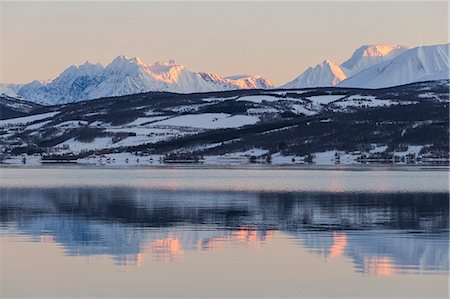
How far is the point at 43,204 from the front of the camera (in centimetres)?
6325

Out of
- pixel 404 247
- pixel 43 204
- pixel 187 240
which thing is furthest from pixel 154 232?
pixel 43 204

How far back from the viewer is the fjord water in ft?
103

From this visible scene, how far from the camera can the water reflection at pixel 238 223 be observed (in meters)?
38.6

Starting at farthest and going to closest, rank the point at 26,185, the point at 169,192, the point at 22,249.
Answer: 1. the point at 26,185
2. the point at 169,192
3. the point at 22,249

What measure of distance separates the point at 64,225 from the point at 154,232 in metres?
5.74

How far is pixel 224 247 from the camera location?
40469 mm

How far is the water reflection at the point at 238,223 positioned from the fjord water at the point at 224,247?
6 cm

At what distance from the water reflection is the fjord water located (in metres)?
0.06

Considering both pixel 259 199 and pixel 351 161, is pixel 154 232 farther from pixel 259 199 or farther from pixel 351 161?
pixel 351 161

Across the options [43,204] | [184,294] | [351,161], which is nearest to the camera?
[184,294]

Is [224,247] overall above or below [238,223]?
below

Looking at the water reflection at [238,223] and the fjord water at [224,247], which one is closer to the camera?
the fjord water at [224,247]

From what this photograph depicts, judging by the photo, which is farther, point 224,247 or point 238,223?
point 238,223

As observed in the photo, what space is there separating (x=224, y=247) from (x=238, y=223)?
10088mm
